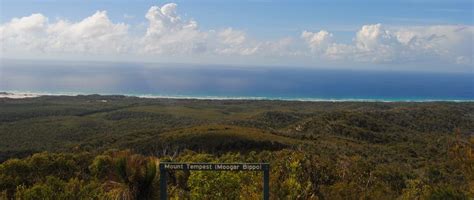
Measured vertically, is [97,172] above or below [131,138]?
above

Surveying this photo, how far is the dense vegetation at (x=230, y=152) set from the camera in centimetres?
964

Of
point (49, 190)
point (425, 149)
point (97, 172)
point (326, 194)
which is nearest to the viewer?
point (49, 190)

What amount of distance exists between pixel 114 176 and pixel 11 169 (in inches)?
231

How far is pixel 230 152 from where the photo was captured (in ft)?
112

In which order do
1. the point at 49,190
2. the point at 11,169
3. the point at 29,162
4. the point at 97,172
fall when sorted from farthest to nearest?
the point at 29,162 → the point at 11,169 → the point at 97,172 → the point at 49,190

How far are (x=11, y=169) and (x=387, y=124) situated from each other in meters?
61.6

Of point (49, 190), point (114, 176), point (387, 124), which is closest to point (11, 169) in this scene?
point (114, 176)

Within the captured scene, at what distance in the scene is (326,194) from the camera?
1055cm

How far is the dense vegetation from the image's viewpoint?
964 cm

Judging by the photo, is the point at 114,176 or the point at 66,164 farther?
the point at 66,164

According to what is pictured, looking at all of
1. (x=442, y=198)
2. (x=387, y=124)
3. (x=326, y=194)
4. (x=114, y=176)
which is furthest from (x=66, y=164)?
(x=387, y=124)

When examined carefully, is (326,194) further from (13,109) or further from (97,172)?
(13,109)

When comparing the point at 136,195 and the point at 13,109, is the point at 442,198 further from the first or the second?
the point at 13,109

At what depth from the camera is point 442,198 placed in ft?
30.5
